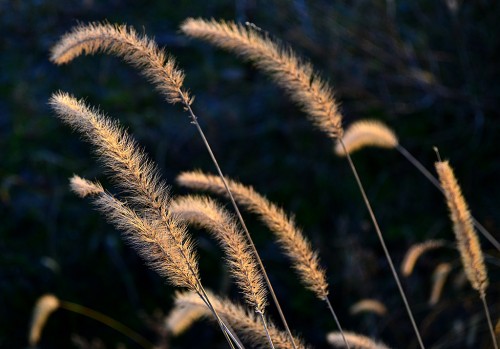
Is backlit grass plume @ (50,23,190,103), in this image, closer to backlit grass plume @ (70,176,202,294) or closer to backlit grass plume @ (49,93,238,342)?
backlit grass plume @ (49,93,238,342)

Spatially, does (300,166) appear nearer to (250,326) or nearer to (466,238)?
(466,238)

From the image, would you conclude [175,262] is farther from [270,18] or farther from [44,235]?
[270,18]

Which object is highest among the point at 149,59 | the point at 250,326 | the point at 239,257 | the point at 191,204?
the point at 149,59

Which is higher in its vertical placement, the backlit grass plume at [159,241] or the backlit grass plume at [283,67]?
the backlit grass plume at [283,67]

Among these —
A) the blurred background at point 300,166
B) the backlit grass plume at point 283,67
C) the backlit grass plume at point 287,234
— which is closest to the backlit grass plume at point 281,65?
the backlit grass plume at point 283,67

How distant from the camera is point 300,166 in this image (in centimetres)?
559

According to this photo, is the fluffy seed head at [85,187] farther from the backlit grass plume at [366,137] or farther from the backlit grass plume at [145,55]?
the backlit grass plume at [366,137]

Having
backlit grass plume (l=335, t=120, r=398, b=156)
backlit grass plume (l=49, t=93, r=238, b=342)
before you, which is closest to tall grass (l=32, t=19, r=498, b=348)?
backlit grass plume (l=49, t=93, r=238, b=342)

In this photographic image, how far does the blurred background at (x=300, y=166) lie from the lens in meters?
4.91

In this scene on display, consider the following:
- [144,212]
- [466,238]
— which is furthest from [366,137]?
[144,212]

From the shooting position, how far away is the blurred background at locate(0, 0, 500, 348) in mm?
4914

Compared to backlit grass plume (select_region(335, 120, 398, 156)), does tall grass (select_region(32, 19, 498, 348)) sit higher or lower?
lower

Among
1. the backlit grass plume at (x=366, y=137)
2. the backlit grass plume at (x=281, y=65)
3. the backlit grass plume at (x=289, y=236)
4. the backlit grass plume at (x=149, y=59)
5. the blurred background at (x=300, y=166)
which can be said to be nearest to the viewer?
the backlit grass plume at (x=149, y=59)

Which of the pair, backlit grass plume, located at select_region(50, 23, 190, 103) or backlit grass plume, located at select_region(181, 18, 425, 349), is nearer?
backlit grass plume, located at select_region(50, 23, 190, 103)
